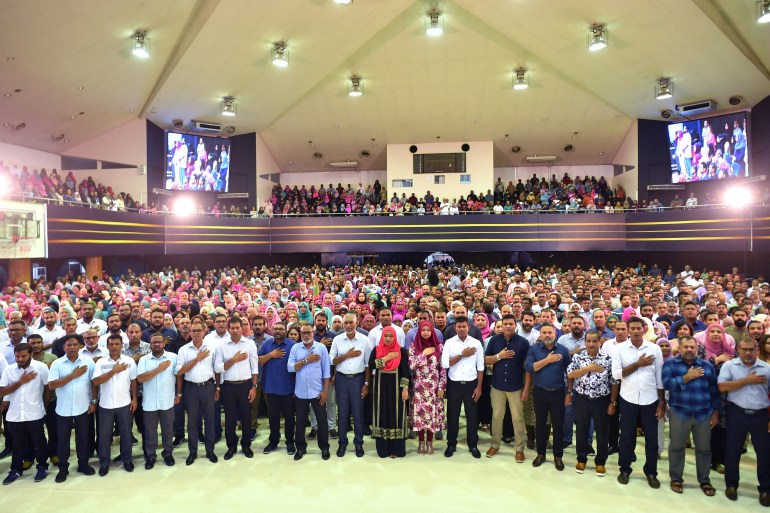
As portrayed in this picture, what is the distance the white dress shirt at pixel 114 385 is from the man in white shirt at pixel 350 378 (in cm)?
203

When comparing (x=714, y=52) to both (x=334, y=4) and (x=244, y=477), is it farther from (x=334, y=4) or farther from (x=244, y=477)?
(x=244, y=477)

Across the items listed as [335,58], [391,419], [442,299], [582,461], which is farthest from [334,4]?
[582,461]

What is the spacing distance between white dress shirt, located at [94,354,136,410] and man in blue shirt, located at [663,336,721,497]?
504 cm

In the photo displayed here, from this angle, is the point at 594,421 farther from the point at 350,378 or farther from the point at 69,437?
the point at 69,437

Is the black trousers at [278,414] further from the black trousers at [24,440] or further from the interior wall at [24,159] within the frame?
the interior wall at [24,159]

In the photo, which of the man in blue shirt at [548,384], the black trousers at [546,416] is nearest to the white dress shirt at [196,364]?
the man in blue shirt at [548,384]

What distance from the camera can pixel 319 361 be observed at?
17.6 feet

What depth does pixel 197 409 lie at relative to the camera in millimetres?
5262

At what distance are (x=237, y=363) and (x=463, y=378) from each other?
7.74 feet

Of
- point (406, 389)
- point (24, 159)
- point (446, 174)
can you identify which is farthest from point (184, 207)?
point (406, 389)

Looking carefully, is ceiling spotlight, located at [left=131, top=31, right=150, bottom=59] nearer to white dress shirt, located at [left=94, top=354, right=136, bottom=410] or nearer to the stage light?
the stage light

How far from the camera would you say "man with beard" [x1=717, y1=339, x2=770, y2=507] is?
4286mm

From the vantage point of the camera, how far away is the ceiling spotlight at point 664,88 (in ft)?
51.5

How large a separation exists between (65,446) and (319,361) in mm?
2497
